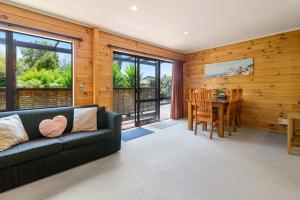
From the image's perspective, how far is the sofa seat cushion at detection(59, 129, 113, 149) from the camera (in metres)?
2.16

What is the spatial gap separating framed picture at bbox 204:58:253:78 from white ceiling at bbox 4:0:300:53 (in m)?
0.68

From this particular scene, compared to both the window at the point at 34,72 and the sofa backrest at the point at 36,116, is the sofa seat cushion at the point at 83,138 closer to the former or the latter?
the sofa backrest at the point at 36,116

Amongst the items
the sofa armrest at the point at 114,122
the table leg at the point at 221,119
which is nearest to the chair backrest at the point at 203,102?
the table leg at the point at 221,119

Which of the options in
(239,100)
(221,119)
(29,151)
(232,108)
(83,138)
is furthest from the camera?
(239,100)

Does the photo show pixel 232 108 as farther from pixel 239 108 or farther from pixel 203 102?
pixel 203 102

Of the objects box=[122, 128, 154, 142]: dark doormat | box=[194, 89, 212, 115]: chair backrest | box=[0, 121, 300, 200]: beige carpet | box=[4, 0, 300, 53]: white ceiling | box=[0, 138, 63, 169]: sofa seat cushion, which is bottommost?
box=[0, 121, 300, 200]: beige carpet

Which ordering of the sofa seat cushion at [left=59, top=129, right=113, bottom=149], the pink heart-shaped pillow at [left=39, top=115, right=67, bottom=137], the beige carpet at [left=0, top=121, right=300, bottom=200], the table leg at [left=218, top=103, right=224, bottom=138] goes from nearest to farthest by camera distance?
the beige carpet at [left=0, top=121, right=300, bottom=200] < the sofa seat cushion at [left=59, top=129, right=113, bottom=149] < the pink heart-shaped pillow at [left=39, top=115, right=67, bottom=137] < the table leg at [left=218, top=103, right=224, bottom=138]

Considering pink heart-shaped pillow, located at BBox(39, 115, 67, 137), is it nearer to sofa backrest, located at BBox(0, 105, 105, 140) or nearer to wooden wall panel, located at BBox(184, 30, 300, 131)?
sofa backrest, located at BBox(0, 105, 105, 140)

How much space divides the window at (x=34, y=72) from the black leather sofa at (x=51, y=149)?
1.42 ft

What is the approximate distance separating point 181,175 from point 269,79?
11.4ft

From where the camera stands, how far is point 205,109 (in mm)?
3600

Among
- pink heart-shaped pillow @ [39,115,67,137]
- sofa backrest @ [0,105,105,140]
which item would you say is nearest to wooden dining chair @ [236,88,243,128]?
sofa backrest @ [0,105,105,140]

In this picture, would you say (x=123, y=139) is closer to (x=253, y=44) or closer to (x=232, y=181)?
(x=232, y=181)

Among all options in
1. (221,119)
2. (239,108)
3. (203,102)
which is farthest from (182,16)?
(239,108)
